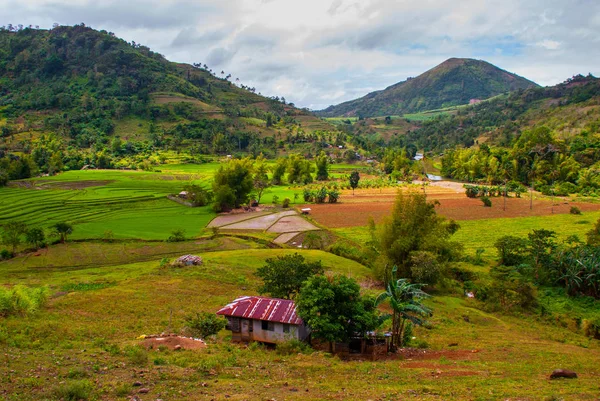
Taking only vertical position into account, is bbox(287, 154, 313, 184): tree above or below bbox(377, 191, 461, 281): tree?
above

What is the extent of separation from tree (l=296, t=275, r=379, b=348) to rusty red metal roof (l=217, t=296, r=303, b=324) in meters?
0.97

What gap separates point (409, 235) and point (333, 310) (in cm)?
2151

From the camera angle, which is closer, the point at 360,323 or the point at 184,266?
the point at 360,323

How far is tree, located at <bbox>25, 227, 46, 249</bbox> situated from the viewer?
47000 millimetres

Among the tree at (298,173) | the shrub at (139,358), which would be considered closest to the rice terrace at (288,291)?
the shrub at (139,358)

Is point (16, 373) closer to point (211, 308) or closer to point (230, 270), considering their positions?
point (211, 308)

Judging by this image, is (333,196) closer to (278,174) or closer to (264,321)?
(278,174)

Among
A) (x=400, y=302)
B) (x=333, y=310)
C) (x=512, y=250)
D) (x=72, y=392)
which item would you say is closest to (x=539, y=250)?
(x=512, y=250)

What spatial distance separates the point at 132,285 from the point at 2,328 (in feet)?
47.7

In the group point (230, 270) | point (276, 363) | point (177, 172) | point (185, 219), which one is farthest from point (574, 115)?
point (276, 363)

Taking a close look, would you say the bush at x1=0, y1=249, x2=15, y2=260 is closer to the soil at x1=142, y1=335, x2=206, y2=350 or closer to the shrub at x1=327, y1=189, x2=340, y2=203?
the soil at x1=142, y1=335, x2=206, y2=350

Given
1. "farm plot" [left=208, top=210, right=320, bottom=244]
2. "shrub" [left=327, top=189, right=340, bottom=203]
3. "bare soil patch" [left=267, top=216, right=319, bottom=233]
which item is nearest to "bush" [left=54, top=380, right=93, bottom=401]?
"farm plot" [left=208, top=210, right=320, bottom=244]

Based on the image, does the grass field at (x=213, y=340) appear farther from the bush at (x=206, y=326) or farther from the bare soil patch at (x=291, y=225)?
the bare soil patch at (x=291, y=225)

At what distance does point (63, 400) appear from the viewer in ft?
43.3
